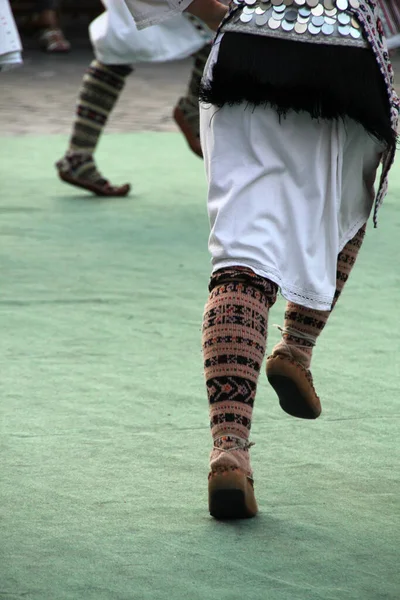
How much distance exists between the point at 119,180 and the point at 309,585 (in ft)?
16.3

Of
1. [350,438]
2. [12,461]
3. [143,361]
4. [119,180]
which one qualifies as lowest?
[119,180]

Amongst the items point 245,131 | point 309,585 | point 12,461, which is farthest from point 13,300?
point 309,585

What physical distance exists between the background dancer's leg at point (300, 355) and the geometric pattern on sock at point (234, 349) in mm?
307

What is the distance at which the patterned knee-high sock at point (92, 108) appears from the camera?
6094mm

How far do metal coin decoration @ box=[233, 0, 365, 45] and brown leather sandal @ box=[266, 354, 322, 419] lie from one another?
26.6 inches

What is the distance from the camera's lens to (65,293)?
4.44m

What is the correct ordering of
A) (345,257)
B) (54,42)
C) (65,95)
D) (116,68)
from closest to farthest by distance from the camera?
(345,257)
(116,68)
(65,95)
(54,42)

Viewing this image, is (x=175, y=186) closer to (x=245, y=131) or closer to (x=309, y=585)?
(x=245, y=131)

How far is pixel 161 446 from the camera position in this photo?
2.87 meters

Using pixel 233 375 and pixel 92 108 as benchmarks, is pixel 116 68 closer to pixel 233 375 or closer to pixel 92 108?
pixel 92 108

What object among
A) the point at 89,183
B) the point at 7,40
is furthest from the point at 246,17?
the point at 89,183

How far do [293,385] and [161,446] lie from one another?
330mm

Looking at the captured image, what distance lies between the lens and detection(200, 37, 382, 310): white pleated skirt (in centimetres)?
243

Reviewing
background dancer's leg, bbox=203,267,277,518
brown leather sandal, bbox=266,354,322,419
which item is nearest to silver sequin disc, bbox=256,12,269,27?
background dancer's leg, bbox=203,267,277,518
